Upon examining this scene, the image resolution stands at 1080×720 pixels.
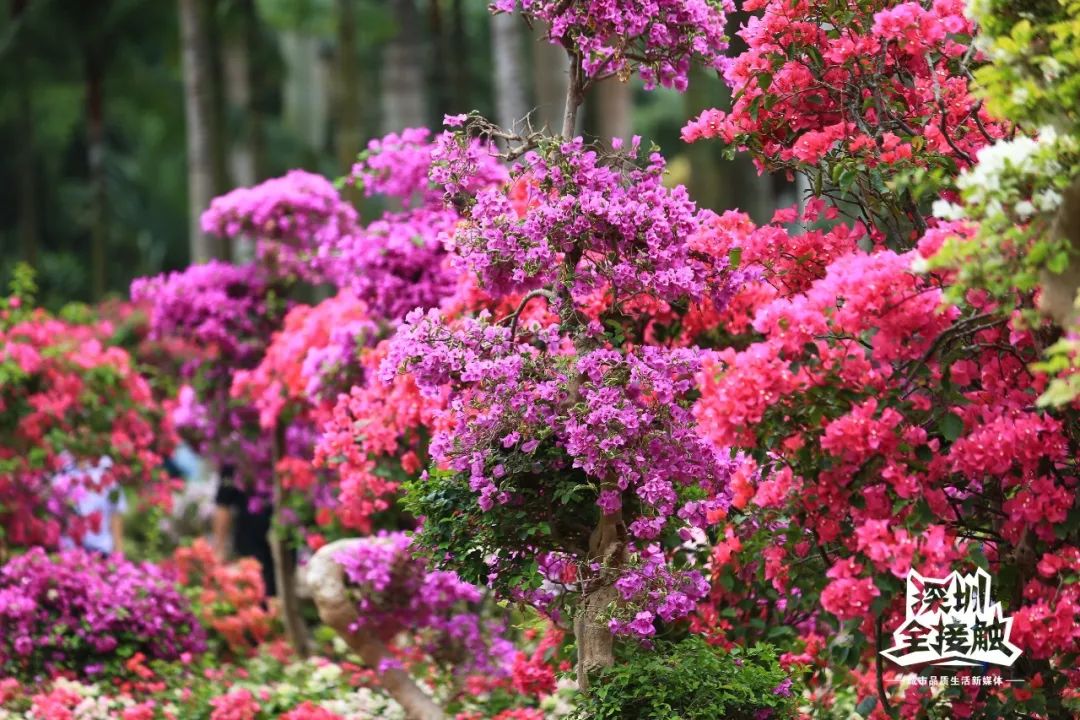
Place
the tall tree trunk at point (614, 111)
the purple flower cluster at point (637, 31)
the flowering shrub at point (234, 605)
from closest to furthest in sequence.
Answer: the purple flower cluster at point (637, 31)
the flowering shrub at point (234, 605)
the tall tree trunk at point (614, 111)

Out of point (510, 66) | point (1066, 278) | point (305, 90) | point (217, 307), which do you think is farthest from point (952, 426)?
point (305, 90)

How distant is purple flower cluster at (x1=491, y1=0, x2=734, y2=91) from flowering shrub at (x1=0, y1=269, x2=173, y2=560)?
523cm

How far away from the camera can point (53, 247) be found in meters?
36.8

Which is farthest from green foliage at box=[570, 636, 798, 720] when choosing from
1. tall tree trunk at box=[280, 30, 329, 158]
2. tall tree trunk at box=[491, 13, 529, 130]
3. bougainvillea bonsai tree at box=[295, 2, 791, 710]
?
tall tree trunk at box=[280, 30, 329, 158]

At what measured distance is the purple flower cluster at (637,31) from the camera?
5.90 meters

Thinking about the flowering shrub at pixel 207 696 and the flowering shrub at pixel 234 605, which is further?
the flowering shrub at pixel 234 605

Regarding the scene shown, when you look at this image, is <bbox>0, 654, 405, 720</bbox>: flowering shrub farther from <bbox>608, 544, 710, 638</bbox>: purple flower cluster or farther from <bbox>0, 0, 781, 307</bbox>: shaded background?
<bbox>0, 0, 781, 307</bbox>: shaded background

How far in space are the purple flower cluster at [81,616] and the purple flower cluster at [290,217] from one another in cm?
222

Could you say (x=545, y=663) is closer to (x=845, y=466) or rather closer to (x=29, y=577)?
(x=845, y=466)

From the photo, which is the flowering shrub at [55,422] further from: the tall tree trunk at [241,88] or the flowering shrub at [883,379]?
the tall tree trunk at [241,88]

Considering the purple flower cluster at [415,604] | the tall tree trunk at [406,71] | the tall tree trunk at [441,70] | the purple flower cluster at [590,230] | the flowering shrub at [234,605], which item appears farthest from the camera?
the tall tree trunk at [441,70]

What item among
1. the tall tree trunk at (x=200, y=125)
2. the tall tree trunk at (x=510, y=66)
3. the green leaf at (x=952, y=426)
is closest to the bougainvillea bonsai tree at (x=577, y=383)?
the green leaf at (x=952, y=426)

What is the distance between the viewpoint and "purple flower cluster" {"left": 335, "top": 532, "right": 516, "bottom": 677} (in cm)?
848
